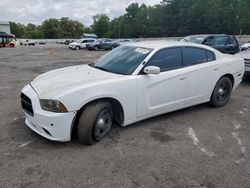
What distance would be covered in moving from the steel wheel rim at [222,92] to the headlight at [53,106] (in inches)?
144

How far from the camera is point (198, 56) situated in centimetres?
Result: 519

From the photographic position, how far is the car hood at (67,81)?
141 inches

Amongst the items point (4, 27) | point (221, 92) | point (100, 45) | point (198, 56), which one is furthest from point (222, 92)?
point (4, 27)

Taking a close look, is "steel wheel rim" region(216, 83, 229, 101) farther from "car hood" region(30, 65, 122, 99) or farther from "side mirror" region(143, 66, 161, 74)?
"car hood" region(30, 65, 122, 99)

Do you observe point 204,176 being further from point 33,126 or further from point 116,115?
point 33,126

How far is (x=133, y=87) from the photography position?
13.4 ft

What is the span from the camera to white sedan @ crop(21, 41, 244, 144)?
3.55 m

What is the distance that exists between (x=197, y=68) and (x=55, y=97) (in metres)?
2.91

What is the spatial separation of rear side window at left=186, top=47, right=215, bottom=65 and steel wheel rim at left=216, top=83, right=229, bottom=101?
2.35 ft

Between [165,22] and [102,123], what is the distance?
8048 cm

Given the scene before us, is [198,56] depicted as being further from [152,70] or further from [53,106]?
[53,106]

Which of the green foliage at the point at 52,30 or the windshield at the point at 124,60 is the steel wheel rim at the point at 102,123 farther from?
the green foliage at the point at 52,30

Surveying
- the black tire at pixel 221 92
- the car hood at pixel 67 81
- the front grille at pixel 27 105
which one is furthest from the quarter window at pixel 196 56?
the front grille at pixel 27 105

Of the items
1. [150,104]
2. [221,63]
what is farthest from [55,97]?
[221,63]
